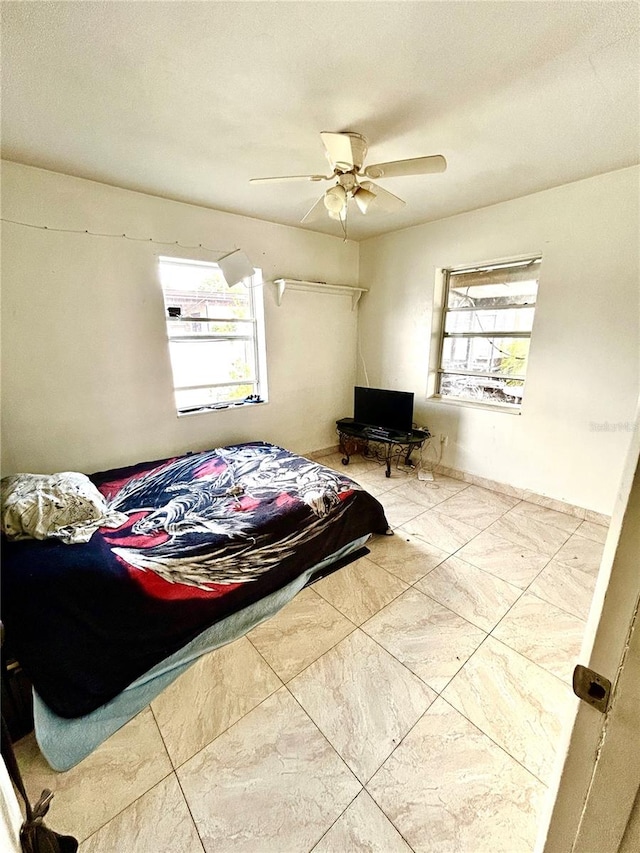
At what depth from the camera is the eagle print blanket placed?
1.29 metres

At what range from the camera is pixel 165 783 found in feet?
3.66

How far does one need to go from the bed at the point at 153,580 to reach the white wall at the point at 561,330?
1547mm

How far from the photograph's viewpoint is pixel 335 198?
1919 millimetres

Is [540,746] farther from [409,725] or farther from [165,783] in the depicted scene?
[165,783]

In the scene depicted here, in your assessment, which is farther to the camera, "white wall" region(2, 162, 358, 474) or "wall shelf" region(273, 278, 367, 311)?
"wall shelf" region(273, 278, 367, 311)

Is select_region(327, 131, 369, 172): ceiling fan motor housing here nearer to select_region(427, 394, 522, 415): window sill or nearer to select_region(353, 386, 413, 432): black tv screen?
select_region(353, 386, 413, 432): black tv screen

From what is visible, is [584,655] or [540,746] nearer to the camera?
[584,655]

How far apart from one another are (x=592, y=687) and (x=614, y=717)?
0.04 meters

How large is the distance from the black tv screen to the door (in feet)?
9.88

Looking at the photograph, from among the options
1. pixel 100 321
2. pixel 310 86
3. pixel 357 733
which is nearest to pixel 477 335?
pixel 310 86

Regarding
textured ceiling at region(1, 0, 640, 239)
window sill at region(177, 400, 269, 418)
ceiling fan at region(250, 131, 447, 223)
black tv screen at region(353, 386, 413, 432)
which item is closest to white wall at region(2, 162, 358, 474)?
window sill at region(177, 400, 269, 418)

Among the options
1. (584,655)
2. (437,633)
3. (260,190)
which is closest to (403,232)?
(260,190)

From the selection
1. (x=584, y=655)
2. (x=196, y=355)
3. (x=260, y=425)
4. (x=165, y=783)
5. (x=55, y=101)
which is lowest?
(x=165, y=783)

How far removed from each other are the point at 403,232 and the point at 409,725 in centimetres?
390
